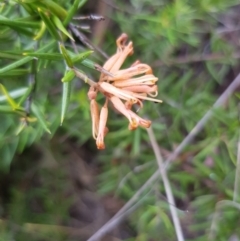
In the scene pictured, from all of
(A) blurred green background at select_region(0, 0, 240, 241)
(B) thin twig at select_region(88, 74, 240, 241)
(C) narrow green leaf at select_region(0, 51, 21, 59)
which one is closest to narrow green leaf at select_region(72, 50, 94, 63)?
(C) narrow green leaf at select_region(0, 51, 21, 59)

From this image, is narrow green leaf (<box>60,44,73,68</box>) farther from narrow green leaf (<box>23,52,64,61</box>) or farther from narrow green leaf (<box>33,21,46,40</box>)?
narrow green leaf (<box>33,21,46,40</box>)

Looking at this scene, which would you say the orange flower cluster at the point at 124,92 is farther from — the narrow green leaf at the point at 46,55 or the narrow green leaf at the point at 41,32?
the narrow green leaf at the point at 41,32

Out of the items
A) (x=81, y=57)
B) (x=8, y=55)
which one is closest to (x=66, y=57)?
(x=81, y=57)

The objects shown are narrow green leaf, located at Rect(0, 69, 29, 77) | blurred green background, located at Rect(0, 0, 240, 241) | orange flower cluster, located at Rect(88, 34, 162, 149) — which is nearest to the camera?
orange flower cluster, located at Rect(88, 34, 162, 149)

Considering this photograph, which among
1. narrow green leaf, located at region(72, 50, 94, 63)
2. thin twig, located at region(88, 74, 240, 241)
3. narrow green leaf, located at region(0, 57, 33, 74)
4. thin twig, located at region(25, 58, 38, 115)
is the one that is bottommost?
thin twig, located at region(88, 74, 240, 241)

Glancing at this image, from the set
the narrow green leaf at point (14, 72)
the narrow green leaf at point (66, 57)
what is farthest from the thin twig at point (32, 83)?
the narrow green leaf at point (66, 57)

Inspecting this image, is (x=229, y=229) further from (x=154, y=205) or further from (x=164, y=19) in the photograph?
(x=164, y=19)

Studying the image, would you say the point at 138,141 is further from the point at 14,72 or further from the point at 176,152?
the point at 14,72

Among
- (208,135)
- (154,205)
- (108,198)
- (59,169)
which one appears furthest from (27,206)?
(208,135)
